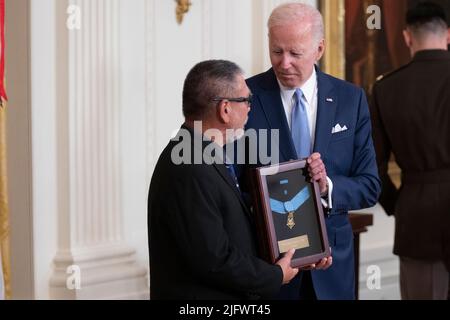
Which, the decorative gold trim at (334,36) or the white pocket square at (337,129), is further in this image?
the decorative gold trim at (334,36)

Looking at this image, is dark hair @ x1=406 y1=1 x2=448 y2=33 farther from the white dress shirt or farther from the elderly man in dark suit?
the white dress shirt

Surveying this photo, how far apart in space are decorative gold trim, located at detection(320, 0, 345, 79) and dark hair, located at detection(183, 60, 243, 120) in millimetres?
Result: 4102

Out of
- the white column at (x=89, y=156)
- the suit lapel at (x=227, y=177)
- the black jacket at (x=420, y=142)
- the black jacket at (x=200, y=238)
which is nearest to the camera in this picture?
the black jacket at (x=200, y=238)

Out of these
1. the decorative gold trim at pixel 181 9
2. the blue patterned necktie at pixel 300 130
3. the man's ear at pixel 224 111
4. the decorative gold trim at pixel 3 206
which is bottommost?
the decorative gold trim at pixel 3 206

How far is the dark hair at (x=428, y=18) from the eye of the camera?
5625mm

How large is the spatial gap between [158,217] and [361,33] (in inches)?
188

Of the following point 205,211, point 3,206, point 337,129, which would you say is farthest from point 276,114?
point 3,206

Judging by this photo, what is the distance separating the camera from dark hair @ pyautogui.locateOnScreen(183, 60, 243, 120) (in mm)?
3209

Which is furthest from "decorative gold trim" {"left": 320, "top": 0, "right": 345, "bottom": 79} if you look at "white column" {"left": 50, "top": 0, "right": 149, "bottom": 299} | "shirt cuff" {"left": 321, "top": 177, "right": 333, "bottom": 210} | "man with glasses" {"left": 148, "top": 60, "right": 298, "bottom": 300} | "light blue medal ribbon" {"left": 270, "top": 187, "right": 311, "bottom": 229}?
"man with glasses" {"left": 148, "top": 60, "right": 298, "bottom": 300}

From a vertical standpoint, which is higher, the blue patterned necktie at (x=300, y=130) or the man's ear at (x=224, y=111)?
the man's ear at (x=224, y=111)

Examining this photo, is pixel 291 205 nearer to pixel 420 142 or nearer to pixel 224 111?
pixel 224 111

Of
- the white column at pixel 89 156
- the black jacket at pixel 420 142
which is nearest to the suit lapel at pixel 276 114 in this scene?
the white column at pixel 89 156

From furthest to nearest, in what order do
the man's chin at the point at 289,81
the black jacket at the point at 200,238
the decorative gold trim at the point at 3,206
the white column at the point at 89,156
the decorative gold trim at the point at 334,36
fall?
the decorative gold trim at the point at 334,36
the white column at the point at 89,156
the decorative gold trim at the point at 3,206
the man's chin at the point at 289,81
the black jacket at the point at 200,238

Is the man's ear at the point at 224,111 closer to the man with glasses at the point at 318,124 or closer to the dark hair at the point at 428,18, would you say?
the man with glasses at the point at 318,124
